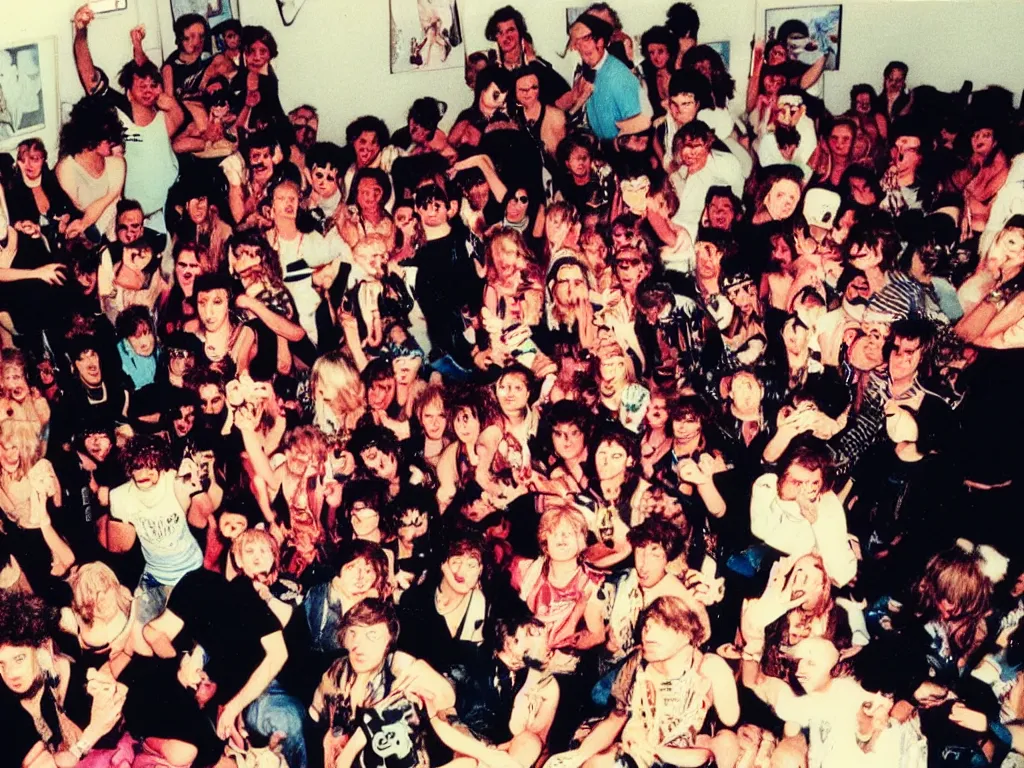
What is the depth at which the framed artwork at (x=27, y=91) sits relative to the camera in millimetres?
6285

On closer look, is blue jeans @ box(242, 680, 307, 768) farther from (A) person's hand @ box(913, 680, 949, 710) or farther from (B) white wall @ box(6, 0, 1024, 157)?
(A) person's hand @ box(913, 680, 949, 710)

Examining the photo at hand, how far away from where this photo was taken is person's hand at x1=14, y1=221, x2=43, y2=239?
6574 millimetres

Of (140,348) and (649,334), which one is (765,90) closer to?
(649,334)

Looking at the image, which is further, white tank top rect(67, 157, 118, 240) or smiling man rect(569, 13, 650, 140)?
white tank top rect(67, 157, 118, 240)

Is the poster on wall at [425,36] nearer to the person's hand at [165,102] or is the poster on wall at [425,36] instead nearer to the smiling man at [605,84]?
the smiling man at [605,84]

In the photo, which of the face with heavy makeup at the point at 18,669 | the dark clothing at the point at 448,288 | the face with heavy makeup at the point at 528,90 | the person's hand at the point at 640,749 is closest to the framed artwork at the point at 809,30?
the face with heavy makeup at the point at 528,90

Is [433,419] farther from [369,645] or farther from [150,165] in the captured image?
[150,165]

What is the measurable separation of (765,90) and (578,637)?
253 centimetres

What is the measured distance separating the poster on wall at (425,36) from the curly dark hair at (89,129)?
1.29 meters

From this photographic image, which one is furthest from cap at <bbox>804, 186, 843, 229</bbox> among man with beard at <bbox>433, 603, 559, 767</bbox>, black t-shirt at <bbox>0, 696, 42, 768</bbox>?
black t-shirt at <bbox>0, 696, 42, 768</bbox>

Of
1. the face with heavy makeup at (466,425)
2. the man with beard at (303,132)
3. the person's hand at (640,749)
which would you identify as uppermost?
the man with beard at (303,132)

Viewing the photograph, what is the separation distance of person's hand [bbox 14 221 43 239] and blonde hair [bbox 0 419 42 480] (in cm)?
85

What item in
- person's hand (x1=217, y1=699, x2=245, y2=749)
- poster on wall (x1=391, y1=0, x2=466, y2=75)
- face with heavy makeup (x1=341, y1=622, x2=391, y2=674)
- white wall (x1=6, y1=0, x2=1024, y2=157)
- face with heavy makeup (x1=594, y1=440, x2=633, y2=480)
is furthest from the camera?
person's hand (x1=217, y1=699, x2=245, y2=749)

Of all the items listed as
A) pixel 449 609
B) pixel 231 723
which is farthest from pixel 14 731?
pixel 449 609
